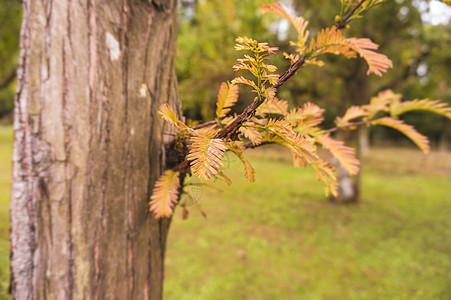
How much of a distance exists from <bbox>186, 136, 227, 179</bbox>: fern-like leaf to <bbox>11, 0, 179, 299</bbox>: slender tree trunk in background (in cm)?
43

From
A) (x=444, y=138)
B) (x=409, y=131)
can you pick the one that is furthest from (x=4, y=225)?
(x=444, y=138)

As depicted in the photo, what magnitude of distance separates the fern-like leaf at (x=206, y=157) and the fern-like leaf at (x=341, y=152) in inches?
17.6

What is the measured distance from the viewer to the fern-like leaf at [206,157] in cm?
55

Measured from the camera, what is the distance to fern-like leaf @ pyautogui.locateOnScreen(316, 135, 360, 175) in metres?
0.83

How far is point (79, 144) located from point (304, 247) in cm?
438

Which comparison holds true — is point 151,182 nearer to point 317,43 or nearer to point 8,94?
point 317,43

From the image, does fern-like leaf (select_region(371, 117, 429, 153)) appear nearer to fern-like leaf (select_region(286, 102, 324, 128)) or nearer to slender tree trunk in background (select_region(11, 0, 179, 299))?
fern-like leaf (select_region(286, 102, 324, 128))

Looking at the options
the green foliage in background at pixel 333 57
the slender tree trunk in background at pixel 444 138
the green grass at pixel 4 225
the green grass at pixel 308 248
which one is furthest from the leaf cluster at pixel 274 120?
the slender tree trunk in background at pixel 444 138

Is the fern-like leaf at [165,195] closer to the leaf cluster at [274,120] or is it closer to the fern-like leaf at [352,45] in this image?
the leaf cluster at [274,120]

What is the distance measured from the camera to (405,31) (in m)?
5.55

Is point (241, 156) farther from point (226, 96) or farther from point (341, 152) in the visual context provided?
point (341, 152)

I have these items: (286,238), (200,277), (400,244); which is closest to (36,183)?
(200,277)

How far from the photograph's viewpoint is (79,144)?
85 centimetres

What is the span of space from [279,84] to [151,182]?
0.64 m
